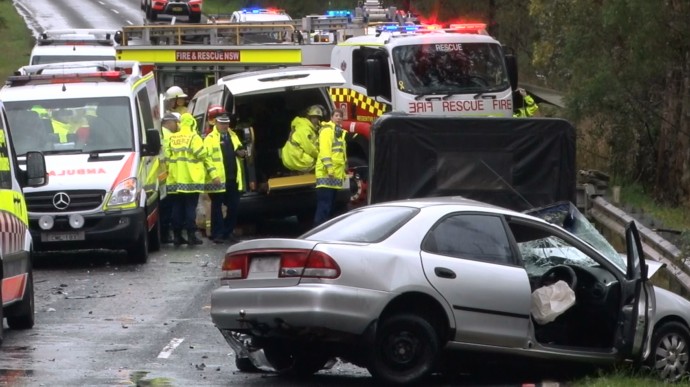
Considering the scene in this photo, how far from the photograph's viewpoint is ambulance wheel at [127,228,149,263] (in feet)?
54.8

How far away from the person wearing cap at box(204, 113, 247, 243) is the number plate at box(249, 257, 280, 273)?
340 inches

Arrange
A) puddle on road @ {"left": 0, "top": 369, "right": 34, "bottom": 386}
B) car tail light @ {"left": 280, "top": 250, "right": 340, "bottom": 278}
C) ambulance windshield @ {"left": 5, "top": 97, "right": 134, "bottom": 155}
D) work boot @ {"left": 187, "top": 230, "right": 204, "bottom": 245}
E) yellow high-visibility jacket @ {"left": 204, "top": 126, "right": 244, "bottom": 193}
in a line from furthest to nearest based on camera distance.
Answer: work boot @ {"left": 187, "top": 230, "right": 204, "bottom": 245} < yellow high-visibility jacket @ {"left": 204, "top": 126, "right": 244, "bottom": 193} < ambulance windshield @ {"left": 5, "top": 97, "right": 134, "bottom": 155} < puddle on road @ {"left": 0, "top": 369, "right": 34, "bottom": 386} < car tail light @ {"left": 280, "top": 250, "right": 340, "bottom": 278}

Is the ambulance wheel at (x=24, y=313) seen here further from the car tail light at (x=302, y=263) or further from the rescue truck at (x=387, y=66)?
the rescue truck at (x=387, y=66)

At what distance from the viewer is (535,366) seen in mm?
10914

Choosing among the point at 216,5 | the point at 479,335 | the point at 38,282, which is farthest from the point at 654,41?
the point at 216,5

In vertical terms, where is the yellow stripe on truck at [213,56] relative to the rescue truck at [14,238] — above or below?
above

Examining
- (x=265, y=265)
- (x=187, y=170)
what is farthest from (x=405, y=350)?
(x=187, y=170)

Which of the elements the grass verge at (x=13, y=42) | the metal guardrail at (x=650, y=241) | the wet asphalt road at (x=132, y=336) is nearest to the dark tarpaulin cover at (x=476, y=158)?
the metal guardrail at (x=650, y=241)

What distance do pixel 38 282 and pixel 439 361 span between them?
7.08 meters

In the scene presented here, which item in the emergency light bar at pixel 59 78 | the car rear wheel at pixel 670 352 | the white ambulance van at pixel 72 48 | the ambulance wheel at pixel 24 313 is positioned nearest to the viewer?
the car rear wheel at pixel 670 352

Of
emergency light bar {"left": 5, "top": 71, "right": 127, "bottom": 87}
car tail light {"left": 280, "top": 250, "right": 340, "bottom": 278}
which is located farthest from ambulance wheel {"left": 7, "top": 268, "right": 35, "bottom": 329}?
emergency light bar {"left": 5, "top": 71, "right": 127, "bottom": 87}

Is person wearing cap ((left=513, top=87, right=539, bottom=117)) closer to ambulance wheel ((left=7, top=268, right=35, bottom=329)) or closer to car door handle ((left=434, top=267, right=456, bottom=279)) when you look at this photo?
ambulance wheel ((left=7, top=268, right=35, bottom=329))

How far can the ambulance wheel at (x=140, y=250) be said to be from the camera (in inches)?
658

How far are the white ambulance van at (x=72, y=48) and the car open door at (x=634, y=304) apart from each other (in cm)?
1984
